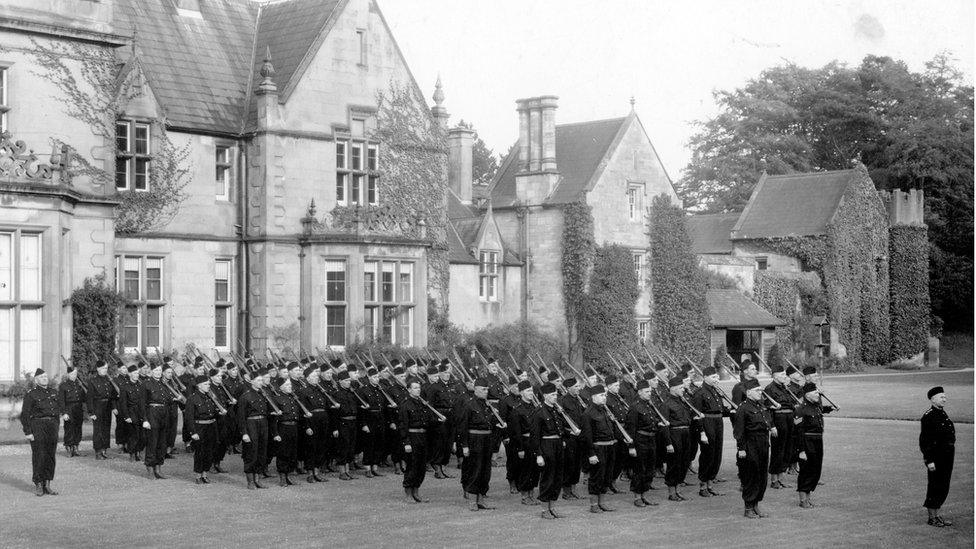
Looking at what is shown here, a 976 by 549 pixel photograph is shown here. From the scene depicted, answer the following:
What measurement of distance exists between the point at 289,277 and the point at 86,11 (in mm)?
8468

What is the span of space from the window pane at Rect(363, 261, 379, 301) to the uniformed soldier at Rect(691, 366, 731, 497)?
1519cm

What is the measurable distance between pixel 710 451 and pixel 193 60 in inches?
808

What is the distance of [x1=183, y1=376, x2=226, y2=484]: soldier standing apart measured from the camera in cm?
1975

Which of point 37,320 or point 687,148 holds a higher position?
point 687,148

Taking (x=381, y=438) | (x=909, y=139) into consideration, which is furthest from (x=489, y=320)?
(x=909, y=139)

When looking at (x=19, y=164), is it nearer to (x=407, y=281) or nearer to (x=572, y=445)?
(x=407, y=281)

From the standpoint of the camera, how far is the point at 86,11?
2798cm

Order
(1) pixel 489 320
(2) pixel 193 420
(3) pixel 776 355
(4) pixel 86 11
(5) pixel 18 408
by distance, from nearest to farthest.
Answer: (2) pixel 193 420
(5) pixel 18 408
(4) pixel 86 11
(1) pixel 489 320
(3) pixel 776 355

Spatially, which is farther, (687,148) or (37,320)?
(687,148)

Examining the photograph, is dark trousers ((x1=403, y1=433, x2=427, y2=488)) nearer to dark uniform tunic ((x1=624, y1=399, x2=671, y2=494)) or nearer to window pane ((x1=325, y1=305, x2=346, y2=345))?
dark uniform tunic ((x1=624, y1=399, x2=671, y2=494))

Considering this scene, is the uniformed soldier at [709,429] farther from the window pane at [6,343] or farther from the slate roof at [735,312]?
the slate roof at [735,312]

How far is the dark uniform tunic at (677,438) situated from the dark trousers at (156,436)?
321 inches

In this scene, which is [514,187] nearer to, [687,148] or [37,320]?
[37,320]

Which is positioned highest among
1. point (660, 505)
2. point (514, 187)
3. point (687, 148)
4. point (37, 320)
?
point (687, 148)
